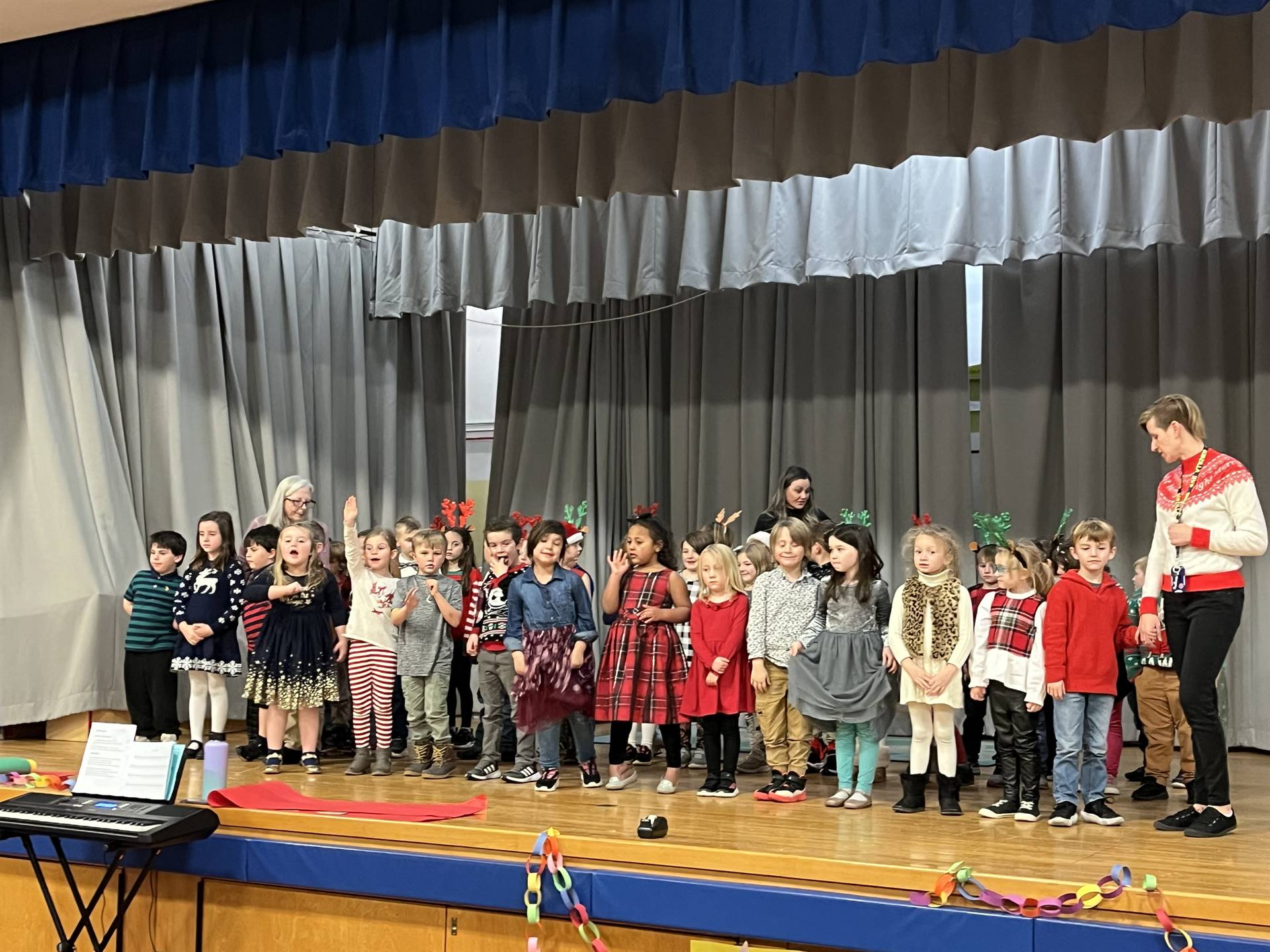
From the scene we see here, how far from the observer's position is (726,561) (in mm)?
5367

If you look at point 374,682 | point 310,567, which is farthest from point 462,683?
point 310,567

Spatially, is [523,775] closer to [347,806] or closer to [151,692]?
[347,806]

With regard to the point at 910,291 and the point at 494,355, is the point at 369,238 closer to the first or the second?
the point at 494,355

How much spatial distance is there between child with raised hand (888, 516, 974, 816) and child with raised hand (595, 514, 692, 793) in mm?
973

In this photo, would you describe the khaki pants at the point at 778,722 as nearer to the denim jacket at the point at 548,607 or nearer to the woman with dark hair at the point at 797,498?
the denim jacket at the point at 548,607

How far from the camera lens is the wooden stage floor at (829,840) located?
3441mm

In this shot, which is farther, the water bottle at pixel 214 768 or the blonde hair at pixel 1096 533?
the water bottle at pixel 214 768

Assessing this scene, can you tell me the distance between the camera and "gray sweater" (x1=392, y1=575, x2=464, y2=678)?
18.8ft

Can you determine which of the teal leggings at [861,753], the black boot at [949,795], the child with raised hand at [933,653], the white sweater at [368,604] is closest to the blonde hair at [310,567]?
the white sweater at [368,604]

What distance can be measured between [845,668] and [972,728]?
1.08 meters

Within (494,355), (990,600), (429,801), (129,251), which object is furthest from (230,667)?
(494,355)

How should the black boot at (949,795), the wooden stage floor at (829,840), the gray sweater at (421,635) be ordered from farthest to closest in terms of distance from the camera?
the gray sweater at (421,635)
the black boot at (949,795)
the wooden stage floor at (829,840)

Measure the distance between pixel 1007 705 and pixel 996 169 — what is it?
11.5ft

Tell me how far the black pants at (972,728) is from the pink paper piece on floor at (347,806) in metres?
2.25
